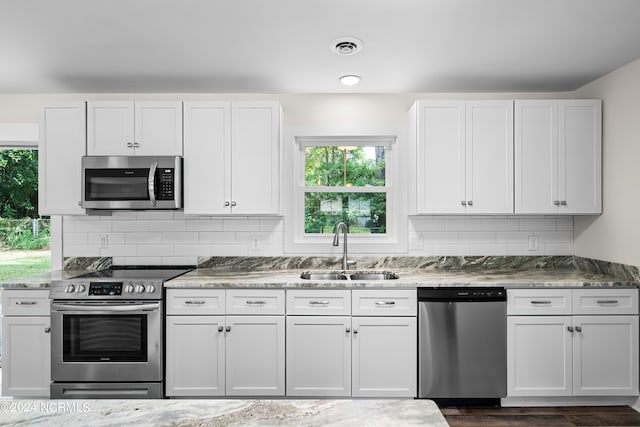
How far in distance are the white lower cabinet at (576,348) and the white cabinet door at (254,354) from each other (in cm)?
161

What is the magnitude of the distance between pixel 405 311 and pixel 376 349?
33 cm

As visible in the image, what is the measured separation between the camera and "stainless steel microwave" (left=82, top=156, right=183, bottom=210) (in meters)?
3.10

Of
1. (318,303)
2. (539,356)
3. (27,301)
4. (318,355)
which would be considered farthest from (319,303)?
(27,301)

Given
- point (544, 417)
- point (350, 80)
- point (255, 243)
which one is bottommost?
point (544, 417)

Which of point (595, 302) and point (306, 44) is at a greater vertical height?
point (306, 44)

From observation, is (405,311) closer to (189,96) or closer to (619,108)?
(619,108)

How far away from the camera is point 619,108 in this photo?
118 inches

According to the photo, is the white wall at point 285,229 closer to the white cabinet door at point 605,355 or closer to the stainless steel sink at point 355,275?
the stainless steel sink at point 355,275

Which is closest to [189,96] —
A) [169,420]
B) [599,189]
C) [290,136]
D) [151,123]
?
[151,123]

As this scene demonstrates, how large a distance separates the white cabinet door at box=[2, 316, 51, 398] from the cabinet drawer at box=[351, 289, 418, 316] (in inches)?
86.1

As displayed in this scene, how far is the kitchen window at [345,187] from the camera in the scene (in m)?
3.64

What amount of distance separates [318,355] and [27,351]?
205 centimetres

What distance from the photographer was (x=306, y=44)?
2555 mm

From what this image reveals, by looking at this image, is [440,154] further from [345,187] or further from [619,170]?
[619,170]
